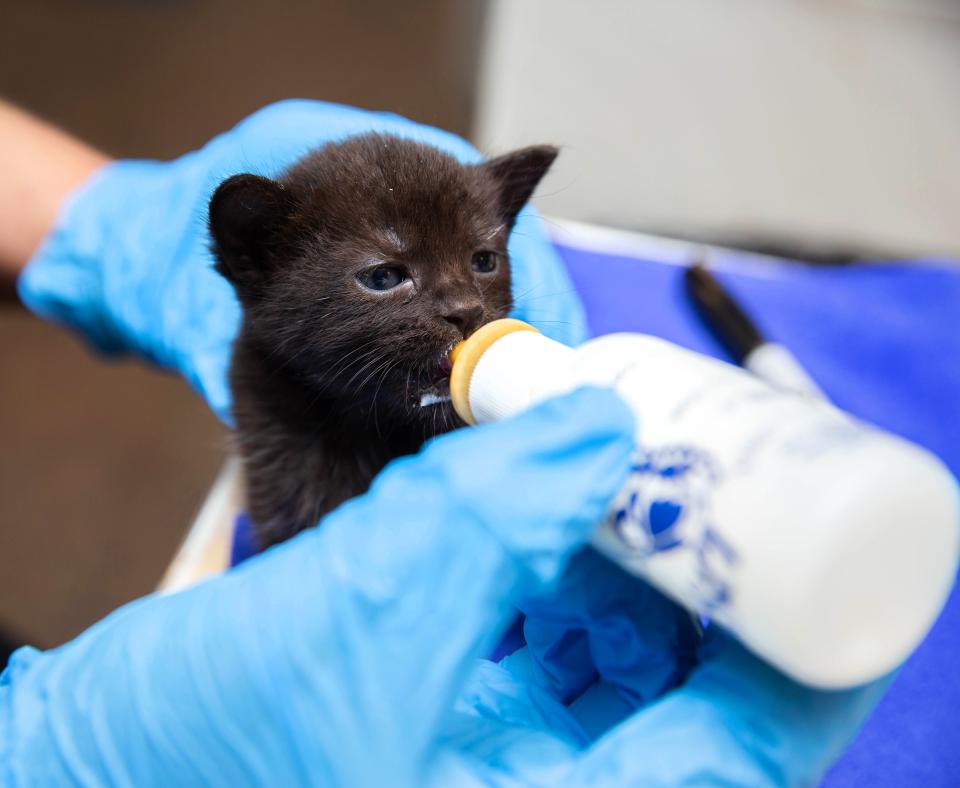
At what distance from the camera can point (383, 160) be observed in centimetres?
101

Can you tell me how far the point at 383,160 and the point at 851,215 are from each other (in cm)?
189

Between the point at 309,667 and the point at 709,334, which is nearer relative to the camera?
the point at 309,667

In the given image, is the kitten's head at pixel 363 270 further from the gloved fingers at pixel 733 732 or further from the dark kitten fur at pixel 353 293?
the gloved fingers at pixel 733 732

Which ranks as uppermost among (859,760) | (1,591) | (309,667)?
(309,667)

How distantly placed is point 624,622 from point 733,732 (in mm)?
121

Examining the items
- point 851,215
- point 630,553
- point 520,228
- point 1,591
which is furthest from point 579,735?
point 851,215

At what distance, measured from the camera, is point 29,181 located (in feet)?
5.15

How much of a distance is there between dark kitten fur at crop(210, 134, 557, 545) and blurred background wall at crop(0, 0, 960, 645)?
3.58 ft

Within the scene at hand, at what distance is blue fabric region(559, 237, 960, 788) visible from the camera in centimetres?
149

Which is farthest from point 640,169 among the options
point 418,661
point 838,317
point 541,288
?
point 418,661

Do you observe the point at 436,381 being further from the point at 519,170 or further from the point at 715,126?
the point at 715,126

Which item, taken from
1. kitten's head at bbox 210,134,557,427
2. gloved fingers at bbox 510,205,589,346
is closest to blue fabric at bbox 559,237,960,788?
gloved fingers at bbox 510,205,589,346

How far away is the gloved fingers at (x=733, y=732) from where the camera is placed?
61 centimetres

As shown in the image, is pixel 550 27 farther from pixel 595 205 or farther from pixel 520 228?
pixel 520 228
